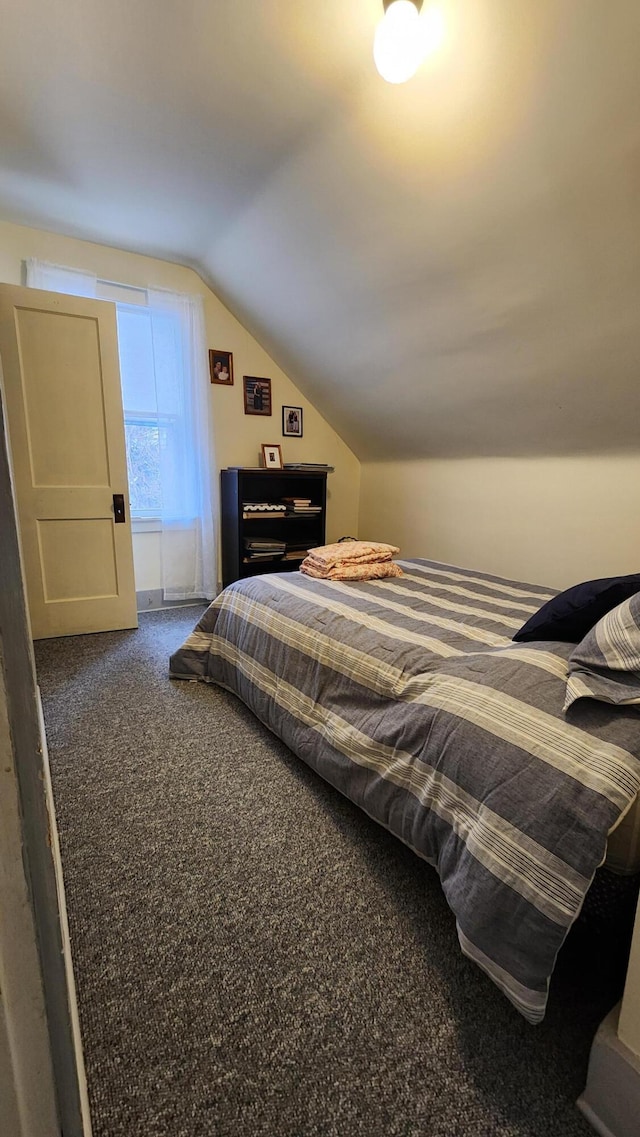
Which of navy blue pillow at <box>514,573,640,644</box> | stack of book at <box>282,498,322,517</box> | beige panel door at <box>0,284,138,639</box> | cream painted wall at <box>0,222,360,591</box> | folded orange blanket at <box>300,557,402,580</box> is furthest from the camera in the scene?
stack of book at <box>282,498,322,517</box>

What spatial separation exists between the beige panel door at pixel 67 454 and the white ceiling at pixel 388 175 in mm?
648

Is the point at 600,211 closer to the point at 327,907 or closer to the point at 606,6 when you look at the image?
the point at 606,6

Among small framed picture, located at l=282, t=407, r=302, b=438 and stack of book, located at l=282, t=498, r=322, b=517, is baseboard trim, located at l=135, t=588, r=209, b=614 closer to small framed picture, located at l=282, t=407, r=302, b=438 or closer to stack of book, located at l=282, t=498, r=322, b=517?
stack of book, located at l=282, t=498, r=322, b=517

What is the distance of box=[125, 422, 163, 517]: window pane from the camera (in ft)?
11.1

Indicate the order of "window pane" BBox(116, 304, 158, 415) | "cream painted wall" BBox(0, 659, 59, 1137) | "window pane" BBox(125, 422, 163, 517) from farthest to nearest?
"window pane" BBox(125, 422, 163, 517) < "window pane" BBox(116, 304, 158, 415) < "cream painted wall" BBox(0, 659, 59, 1137)

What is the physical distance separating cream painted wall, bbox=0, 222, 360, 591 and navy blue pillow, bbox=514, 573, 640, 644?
115 inches

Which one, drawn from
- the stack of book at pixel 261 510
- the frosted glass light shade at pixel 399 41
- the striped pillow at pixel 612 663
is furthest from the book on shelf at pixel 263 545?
the striped pillow at pixel 612 663

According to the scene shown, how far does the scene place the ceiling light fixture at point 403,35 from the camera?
4.36 ft

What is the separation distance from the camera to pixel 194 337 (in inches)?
131

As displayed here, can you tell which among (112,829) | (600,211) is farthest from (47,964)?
(600,211)

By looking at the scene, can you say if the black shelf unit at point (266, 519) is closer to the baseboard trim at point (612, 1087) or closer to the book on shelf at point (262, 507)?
the book on shelf at point (262, 507)

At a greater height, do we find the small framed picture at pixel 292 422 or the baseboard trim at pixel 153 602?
the small framed picture at pixel 292 422

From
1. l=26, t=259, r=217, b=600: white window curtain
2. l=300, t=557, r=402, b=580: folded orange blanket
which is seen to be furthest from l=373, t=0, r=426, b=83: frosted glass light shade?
l=26, t=259, r=217, b=600: white window curtain

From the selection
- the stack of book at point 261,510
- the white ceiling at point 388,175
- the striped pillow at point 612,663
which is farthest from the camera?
the stack of book at point 261,510
